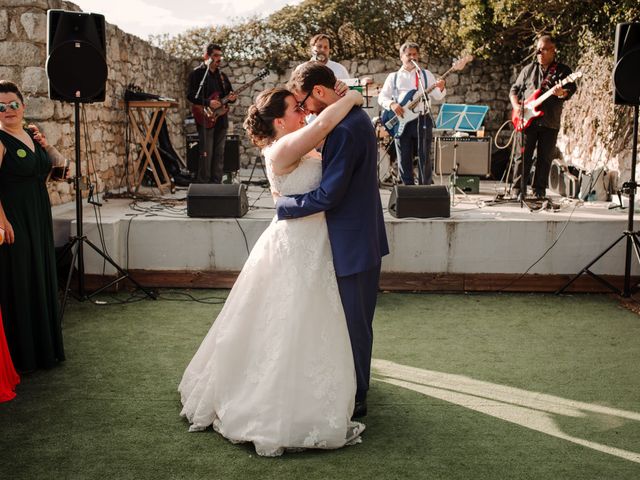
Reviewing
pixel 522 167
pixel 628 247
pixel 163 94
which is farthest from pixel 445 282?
pixel 163 94

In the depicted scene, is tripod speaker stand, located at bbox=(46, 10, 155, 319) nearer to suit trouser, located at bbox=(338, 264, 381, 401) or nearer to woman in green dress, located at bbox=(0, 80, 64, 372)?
woman in green dress, located at bbox=(0, 80, 64, 372)

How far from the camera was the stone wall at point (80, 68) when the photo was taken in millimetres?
6613

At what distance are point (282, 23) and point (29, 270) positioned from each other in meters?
11.2

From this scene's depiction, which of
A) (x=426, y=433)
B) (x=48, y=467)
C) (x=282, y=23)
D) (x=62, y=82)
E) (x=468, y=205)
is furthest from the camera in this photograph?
(x=282, y=23)

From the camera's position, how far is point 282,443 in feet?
9.86

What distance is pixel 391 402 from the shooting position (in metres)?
3.65

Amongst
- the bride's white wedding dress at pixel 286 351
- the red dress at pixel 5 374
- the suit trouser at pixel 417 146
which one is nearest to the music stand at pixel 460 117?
the suit trouser at pixel 417 146

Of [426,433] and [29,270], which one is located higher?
[29,270]

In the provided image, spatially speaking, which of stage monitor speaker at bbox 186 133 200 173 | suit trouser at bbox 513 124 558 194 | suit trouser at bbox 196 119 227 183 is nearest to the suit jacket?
suit trouser at bbox 513 124 558 194

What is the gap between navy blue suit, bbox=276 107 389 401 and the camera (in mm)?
3107

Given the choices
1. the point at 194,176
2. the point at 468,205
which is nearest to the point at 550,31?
the point at 468,205

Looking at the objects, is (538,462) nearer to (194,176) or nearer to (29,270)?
(29,270)

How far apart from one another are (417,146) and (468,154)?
1763mm

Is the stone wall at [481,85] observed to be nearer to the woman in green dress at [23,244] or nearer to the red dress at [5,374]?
the woman in green dress at [23,244]
